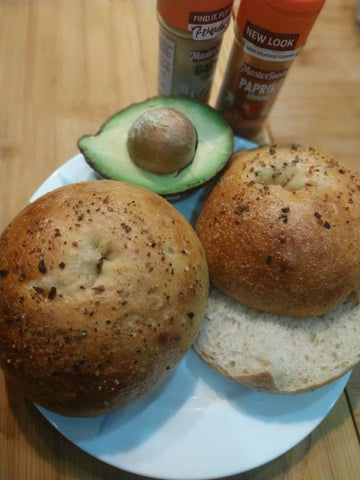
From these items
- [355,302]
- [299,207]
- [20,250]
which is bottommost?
[355,302]

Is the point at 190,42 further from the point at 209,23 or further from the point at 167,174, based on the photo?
the point at 167,174

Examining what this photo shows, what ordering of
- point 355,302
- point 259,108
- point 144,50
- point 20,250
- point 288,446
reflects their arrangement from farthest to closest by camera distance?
point 144,50 → point 259,108 → point 355,302 → point 288,446 → point 20,250

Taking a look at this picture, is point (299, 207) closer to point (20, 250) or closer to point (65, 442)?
point (20, 250)

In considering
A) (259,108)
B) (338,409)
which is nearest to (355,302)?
(338,409)

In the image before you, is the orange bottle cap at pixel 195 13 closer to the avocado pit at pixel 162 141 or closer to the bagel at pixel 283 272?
the avocado pit at pixel 162 141

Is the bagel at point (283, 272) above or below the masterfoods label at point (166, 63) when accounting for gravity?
below

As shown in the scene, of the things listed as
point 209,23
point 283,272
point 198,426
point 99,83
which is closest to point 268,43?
point 209,23

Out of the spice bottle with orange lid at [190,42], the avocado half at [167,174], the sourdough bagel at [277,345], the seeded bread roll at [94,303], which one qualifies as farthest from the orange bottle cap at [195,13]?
the sourdough bagel at [277,345]
